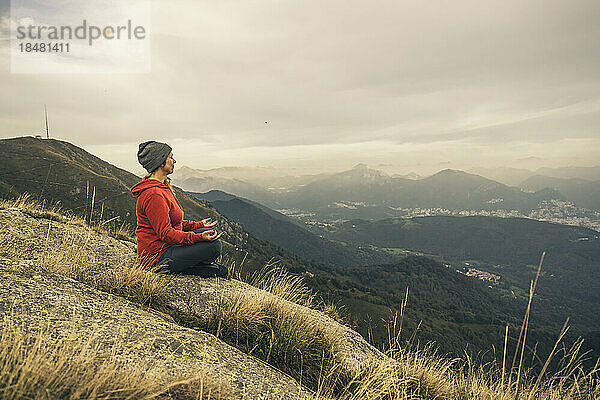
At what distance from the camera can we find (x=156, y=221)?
488cm

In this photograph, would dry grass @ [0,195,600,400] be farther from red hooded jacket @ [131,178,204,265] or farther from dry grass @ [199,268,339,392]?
red hooded jacket @ [131,178,204,265]

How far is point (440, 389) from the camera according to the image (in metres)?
4.14

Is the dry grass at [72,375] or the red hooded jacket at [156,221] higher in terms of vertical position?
the red hooded jacket at [156,221]

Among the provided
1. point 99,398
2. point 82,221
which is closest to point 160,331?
point 99,398

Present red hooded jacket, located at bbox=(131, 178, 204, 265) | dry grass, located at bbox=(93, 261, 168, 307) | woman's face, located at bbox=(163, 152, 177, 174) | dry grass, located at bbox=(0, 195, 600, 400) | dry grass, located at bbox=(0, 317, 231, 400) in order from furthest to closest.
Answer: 1. woman's face, located at bbox=(163, 152, 177, 174)
2. red hooded jacket, located at bbox=(131, 178, 204, 265)
3. dry grass, located at bbox=(93, 261, 168, 307)
4. dry grass, located at bbox=(0, 195, 600, 400)
5. dry grass, located at bbox=(0, 317, 231, 400)

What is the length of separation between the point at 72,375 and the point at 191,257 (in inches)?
129

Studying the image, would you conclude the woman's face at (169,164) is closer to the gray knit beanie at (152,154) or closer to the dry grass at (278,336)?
the gray knit beanie at (152,154)

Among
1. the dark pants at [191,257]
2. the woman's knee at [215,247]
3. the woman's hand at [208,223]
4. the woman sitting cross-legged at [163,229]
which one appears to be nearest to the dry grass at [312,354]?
the dark pants at [191,257]

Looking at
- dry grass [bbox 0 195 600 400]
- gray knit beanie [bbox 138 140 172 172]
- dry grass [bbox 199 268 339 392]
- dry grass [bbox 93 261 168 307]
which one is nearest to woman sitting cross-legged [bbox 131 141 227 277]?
gray knit beanie [bbox 138 140 172 172]

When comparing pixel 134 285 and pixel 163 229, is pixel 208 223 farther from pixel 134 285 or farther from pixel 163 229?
pixel 134 285

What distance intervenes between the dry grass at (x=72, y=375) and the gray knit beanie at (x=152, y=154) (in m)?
3.14

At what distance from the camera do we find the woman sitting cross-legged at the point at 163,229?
4.88 meters

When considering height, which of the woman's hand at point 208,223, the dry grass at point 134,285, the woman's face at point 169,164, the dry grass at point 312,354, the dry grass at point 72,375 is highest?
the woman's face at point 169,164

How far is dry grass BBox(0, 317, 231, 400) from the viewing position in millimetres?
1709
